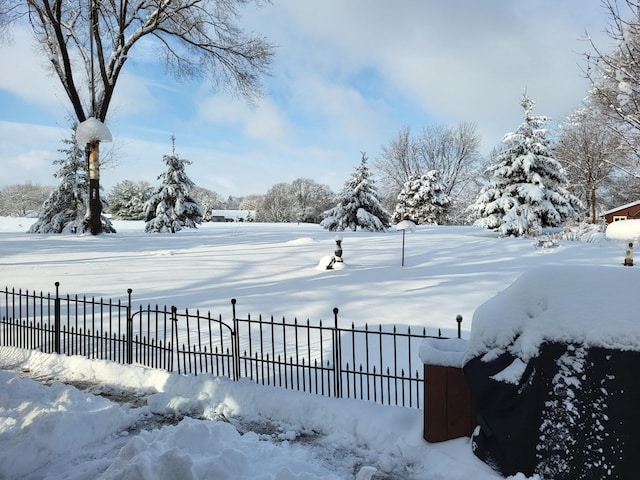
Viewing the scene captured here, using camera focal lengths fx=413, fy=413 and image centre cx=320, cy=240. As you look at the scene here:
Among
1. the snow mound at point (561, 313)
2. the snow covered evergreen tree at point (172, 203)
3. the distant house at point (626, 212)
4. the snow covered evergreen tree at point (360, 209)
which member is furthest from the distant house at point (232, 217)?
the snow mound at point (561, 313)

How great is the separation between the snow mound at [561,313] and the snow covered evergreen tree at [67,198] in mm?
32407

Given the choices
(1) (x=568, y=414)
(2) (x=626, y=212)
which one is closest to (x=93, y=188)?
(1) (x=568, y=414)

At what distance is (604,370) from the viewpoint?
115 inches

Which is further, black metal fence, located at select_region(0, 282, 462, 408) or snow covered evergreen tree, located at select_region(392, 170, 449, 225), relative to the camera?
snow covered evergreen tree, located at select_region(392, 170, 449, 225)

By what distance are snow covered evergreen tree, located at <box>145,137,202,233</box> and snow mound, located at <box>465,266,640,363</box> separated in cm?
3164

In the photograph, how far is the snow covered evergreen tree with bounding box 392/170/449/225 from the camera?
160ft

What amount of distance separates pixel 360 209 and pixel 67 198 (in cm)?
2230

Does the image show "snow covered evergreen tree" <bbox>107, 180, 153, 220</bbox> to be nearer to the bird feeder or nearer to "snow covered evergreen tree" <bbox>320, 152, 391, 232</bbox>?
"snow covered evergreen tree" <bbox>320, 152, 391, 232</bbox>

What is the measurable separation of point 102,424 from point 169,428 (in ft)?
2.89

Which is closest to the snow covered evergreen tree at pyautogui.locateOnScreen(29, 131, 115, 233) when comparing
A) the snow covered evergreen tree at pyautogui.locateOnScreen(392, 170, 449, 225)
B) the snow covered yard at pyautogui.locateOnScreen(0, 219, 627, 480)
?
the snow covered yard at pyautogui.locateOnScreen(0, 219, 627, 480)

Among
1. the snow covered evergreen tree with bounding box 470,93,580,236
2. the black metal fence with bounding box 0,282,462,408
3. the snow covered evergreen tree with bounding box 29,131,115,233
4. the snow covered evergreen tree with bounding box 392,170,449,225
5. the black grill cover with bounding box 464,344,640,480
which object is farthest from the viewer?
the snow covered evergreen tree with bounding box 392,170,449,225

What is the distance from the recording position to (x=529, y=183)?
2608 centimetres

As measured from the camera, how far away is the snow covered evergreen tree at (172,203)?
107ft

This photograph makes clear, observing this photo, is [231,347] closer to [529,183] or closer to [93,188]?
[93,188]
